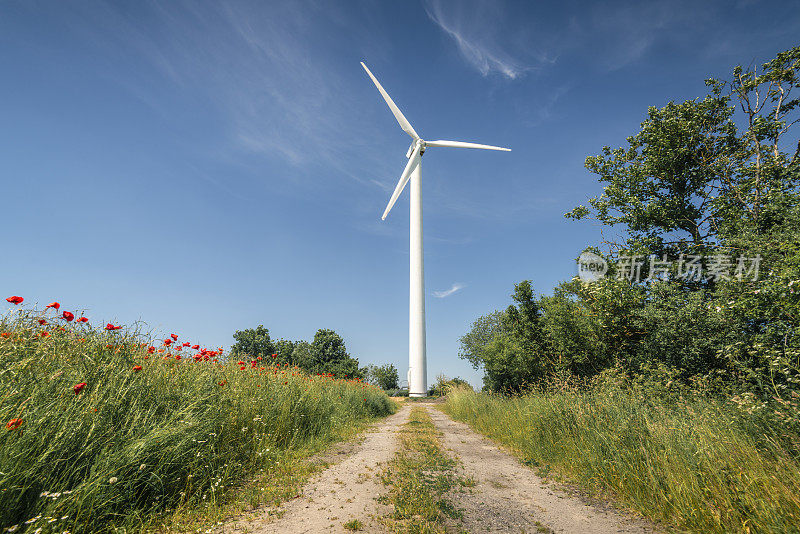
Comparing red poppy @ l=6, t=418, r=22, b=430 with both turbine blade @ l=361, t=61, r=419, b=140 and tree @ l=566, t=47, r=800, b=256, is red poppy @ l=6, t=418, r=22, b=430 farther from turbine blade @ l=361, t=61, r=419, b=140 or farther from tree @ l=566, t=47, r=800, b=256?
turbine blade @ l=361, t=61, r=419, b=140

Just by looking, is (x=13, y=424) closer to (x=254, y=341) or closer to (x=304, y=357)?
(x=304, y=357)

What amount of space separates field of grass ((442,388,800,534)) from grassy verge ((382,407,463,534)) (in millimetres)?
2498

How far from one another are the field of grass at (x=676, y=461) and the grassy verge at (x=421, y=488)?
8.19 feet

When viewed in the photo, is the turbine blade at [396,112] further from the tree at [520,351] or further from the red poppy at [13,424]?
the red poppy at [13,424]

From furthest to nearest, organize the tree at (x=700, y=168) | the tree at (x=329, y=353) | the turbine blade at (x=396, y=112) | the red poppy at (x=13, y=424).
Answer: the tree at (x=329, y=353), the turbine blade at (x=396, y=112), the tree at (x=700, y=168), the red poppy at (x=13, y=424)

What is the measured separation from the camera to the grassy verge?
4508 millimetres

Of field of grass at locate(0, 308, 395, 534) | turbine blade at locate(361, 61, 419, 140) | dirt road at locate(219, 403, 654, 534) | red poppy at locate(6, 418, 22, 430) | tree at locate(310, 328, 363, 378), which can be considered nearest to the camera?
red poppy at locate(6, 418, 22, 430)

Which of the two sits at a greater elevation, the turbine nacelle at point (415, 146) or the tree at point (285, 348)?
the turbine nacelle at point (415, 146)

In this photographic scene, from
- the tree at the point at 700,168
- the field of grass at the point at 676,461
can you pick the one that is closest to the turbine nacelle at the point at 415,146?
the tree at the point at 700,168

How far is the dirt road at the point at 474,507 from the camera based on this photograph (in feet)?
14.6

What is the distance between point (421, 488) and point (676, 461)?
13.6ft

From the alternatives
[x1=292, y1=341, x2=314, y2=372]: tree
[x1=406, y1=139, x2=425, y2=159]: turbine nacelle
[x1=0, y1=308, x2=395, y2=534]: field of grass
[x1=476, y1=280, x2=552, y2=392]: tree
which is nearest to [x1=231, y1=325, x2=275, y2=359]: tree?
[x1=292, y1=341, x2=314, y2=372]: tree

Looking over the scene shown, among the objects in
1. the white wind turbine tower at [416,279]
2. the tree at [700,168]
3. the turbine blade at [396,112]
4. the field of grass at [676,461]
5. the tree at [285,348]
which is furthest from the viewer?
the tree at [285,348]

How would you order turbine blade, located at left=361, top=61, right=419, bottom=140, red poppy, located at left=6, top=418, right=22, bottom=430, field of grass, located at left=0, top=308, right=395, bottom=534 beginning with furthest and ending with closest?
turbine blade, located at left=361, top=61, right=419, bottom=140 < field of grass, located at left=0, top=308, right=395, bottom=534 < red poppy, located at left=6, top=418, right=22, bottom=430
